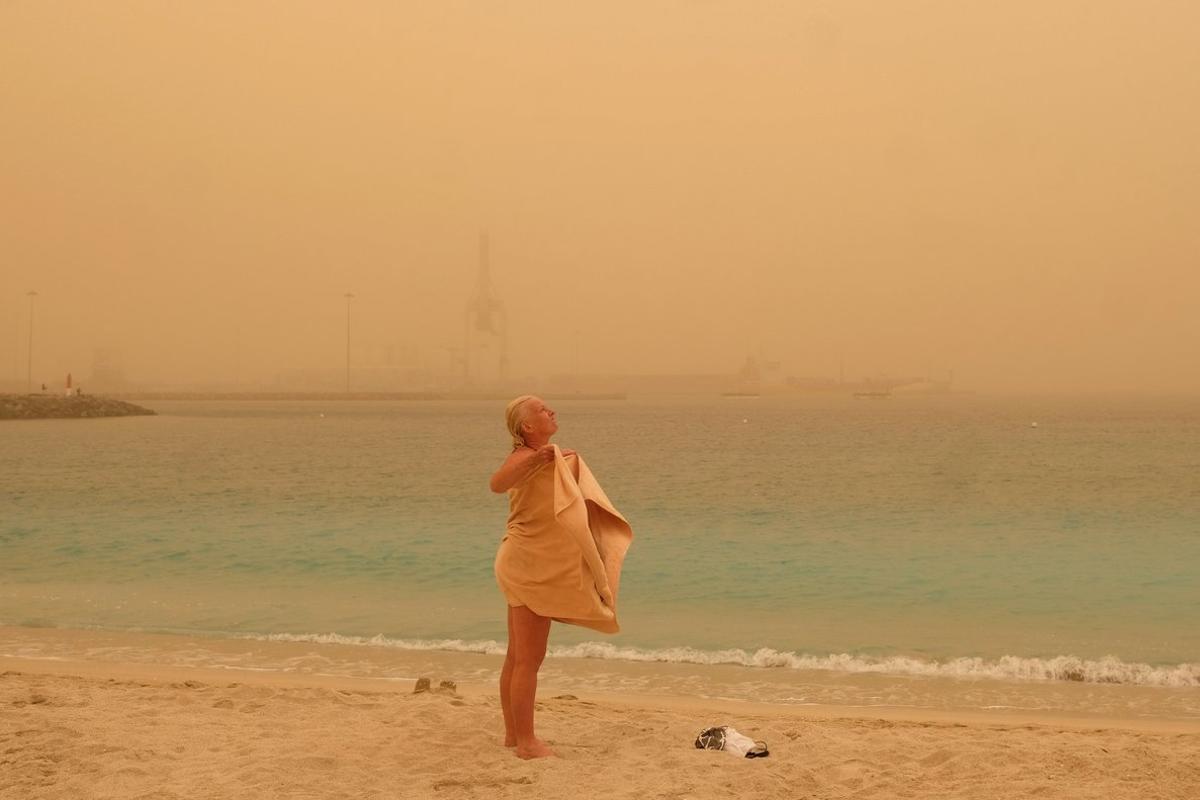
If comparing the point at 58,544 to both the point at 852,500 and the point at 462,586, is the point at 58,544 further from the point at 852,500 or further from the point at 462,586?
the point at 852,500

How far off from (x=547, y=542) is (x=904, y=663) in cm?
533

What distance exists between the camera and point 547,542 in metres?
4.79

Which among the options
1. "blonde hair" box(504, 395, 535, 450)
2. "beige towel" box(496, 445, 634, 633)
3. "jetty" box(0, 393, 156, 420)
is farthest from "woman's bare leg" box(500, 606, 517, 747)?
"jetty" box(0, 393, 156, 420)

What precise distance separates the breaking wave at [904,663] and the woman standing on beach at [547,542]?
14.0 feet

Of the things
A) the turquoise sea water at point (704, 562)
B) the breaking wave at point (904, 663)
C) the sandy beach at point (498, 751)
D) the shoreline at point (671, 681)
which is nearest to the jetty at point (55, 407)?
the turquoise sea water at point (704, 562)

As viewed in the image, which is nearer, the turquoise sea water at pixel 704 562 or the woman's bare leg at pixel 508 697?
the woman's bare leg at pixel 508 697

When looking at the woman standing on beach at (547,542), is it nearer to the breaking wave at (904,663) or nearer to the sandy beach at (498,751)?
the sandy beach at (498,751)

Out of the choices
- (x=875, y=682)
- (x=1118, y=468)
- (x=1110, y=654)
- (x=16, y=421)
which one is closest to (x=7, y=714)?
(x=875, y=682)

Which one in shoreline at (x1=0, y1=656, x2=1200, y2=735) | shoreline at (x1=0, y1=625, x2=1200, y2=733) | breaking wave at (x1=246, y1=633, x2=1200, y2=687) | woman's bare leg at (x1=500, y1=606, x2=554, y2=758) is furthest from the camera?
breaking wave at (x1=246, y1=633, x2=1200, y2=687)

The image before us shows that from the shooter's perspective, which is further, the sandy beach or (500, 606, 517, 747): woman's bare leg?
(500, 606, 517, 747): woman's bare leg

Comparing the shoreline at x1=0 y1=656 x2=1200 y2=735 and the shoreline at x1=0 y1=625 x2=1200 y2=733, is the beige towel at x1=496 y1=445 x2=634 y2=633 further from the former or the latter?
the shoreline at x1=0 y1=625 x2=1200 y2=733

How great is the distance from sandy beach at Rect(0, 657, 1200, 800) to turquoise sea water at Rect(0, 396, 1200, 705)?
2.78 m

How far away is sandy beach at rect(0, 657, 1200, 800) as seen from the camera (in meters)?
4.66

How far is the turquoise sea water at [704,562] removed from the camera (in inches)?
392
